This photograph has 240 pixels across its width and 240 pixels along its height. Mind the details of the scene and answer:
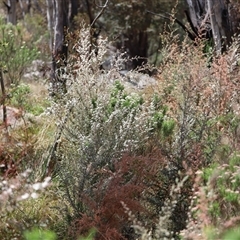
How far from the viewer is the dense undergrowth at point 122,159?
11.6 feet

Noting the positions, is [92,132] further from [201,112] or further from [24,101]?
[24,101]

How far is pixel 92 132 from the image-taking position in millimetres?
4023

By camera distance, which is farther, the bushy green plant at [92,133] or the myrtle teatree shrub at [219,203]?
the bushy green plant at [92,133]

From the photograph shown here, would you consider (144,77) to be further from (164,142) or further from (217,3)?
(164,142)

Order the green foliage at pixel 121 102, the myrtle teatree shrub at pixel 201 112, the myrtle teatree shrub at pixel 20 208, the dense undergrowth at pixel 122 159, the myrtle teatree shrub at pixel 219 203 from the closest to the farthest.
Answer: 1. the myrtle teatree shrub at pixel 219 203
2. the myrtle teatree shrub at pixel 20 208
3. the dense undergrowth at pixel 122 159
4. the myrtle teatree shrub at pixel 201 112
5. the green foliage at pixel 121 102

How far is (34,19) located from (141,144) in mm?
16354

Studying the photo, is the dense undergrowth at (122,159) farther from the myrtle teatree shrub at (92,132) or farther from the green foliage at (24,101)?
the green foliage at (24,101)

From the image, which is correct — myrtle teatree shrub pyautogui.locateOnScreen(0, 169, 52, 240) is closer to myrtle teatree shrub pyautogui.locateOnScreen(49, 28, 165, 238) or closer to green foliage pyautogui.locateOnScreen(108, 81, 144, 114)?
myrtle teatree shrub pyautogui.locateOnScreen(49, 28, 165, 238)

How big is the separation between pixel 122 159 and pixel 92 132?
325 mm

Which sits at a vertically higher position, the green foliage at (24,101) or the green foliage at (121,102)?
the green foliage at (121,102)

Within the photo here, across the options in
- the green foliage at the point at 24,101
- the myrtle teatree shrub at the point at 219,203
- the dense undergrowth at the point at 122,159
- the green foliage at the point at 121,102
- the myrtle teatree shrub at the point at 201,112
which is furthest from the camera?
the green foliage at the point at 24,101

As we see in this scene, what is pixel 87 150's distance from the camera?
3.95 meters

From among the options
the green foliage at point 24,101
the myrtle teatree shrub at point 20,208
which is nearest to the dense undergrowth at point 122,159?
the myrtle teatree shrub at point 20,208

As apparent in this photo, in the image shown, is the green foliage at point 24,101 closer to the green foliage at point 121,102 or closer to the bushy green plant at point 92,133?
the bushy green plant at point 92,133
